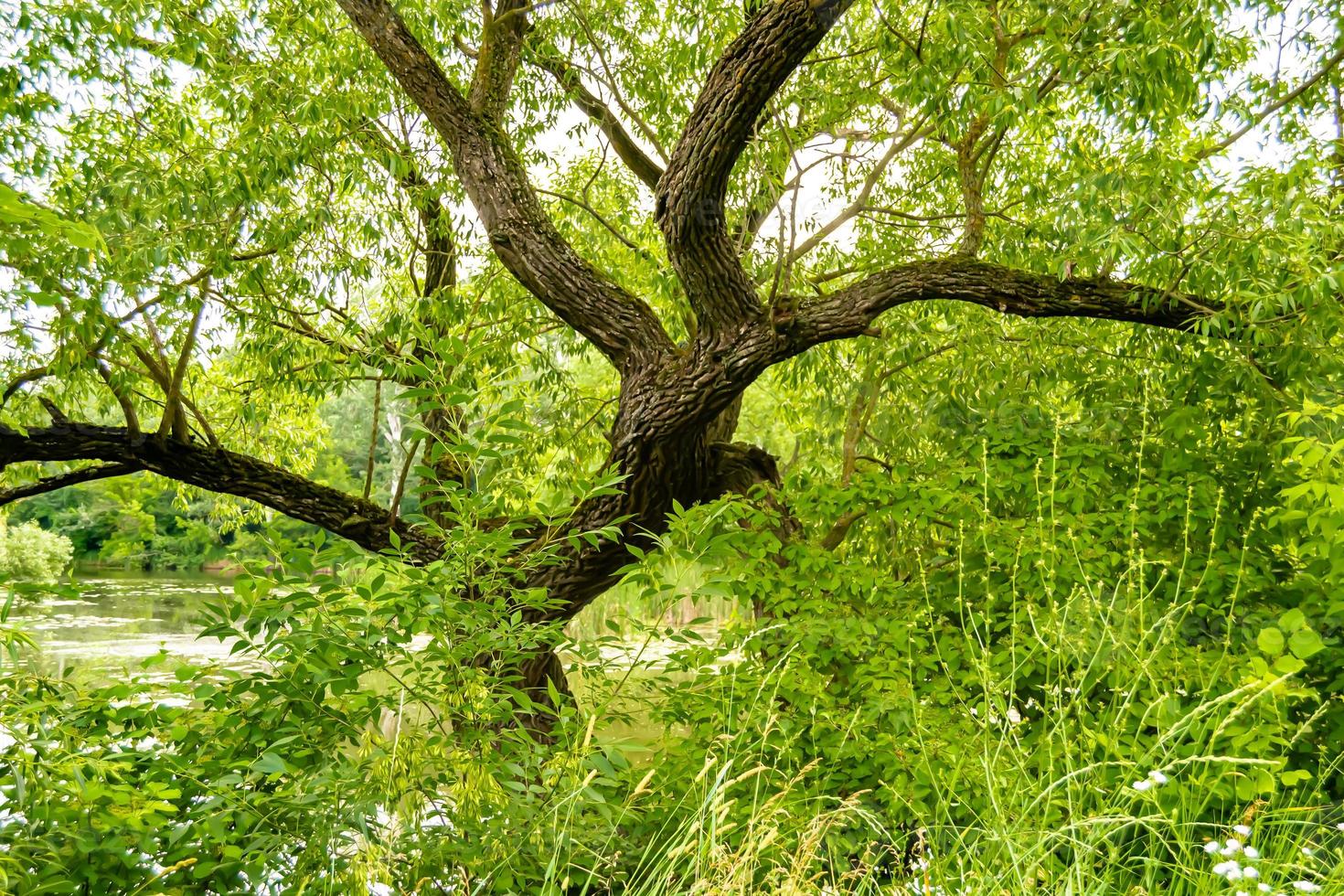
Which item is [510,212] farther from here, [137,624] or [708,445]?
[137,624]

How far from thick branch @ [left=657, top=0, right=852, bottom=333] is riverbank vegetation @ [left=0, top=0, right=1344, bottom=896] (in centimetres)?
2

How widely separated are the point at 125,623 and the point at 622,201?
11419mm

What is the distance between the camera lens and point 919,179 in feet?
20.8

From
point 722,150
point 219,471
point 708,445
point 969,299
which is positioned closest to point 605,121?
point 722,150

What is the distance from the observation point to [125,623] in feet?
46.5

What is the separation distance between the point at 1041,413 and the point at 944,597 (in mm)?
821

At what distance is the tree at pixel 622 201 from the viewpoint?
393cm

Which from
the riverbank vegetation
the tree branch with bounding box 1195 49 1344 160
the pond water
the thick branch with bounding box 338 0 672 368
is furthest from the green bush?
the tree branch with bounding box 1195 49 1344 160

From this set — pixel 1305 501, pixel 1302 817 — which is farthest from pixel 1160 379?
pixel 1302 817

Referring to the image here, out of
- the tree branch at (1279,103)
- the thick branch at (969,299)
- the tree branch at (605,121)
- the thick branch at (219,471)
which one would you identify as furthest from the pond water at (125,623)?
the tree branch at (1279,103)

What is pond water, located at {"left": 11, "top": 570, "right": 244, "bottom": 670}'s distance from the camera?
11.4 meters

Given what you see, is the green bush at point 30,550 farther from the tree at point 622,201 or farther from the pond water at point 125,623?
the tree at point 622,201

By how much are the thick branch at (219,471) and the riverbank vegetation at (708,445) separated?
0.03 metres

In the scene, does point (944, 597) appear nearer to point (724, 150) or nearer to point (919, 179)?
point (724, 150)
